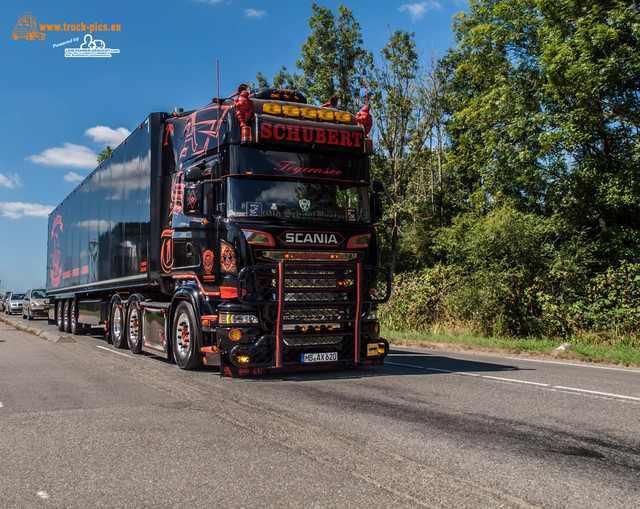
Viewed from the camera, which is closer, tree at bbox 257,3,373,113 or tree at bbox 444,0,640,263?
tree at bbox 444,0,640,263

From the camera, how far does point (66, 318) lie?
1975 cm

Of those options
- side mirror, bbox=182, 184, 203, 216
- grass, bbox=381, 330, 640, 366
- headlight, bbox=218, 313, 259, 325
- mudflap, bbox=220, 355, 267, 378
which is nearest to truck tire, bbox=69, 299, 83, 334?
grass, bbox=381, 330, 640, 366

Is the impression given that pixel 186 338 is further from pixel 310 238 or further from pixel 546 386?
pixel 546 386

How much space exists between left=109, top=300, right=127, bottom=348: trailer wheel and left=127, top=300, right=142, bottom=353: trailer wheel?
632 mm

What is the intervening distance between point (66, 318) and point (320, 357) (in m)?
14.3

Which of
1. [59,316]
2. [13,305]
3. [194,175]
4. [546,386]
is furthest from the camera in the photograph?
[13,305]

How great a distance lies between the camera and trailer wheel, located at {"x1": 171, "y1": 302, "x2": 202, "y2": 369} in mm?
8859

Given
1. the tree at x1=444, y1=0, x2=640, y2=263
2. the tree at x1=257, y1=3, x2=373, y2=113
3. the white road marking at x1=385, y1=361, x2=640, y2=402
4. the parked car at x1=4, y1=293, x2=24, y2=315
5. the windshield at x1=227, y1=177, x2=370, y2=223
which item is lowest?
the parked car at x1=4, y1=293, x2=24, y2=315

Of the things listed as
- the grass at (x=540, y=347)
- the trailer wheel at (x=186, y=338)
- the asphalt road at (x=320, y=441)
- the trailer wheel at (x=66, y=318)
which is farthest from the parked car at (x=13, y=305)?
the trailer wheel at (x=186, y=338)

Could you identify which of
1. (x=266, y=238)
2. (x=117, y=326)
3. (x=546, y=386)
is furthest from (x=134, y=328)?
(x=546, y=386)

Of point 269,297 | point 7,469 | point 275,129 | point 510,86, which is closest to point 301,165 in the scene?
point 275,129

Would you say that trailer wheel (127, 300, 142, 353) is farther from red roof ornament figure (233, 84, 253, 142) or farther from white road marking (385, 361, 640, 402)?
white road marking (385, 361, 640, 402)

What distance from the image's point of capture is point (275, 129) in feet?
27.8

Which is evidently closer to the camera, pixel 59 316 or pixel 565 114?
pixel 565 114
